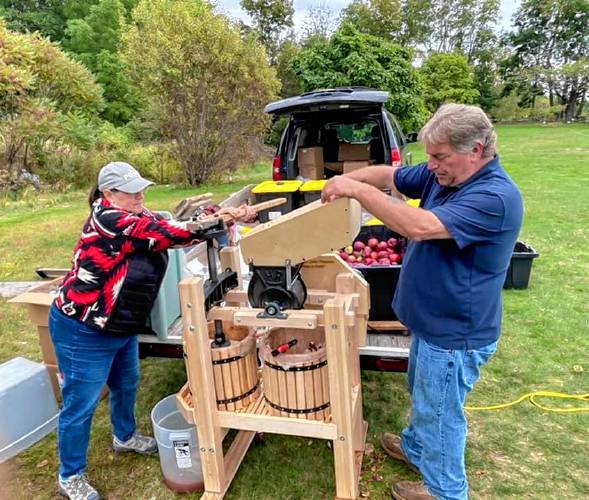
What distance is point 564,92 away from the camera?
38.4 meters

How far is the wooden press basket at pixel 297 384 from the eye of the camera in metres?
2.21

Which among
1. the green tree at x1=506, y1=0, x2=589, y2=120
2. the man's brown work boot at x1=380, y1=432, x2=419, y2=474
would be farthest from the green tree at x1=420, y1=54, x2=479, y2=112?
the man's brown work boot at x1=380, y1=432, x2=419, y2=474

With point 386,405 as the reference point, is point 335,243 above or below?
above

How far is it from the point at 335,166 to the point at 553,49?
143 ft

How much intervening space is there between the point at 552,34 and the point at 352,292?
47386 millimetres

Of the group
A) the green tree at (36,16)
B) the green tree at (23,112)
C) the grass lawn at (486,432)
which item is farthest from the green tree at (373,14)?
the grass lawn at (486,432)

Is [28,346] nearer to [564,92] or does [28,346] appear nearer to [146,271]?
[146,271]

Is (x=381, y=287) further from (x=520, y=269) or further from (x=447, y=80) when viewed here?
(x=447, y=80)

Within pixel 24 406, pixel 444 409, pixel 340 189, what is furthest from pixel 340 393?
pixel 24 406

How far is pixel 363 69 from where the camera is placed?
17.8 metres

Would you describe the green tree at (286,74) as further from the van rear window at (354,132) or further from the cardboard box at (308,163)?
the cardboard box at (308,163)

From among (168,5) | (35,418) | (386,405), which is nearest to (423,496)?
(386,405)

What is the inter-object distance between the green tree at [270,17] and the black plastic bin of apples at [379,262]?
2553 centimetres

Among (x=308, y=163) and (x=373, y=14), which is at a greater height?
(x=373, y=14)
